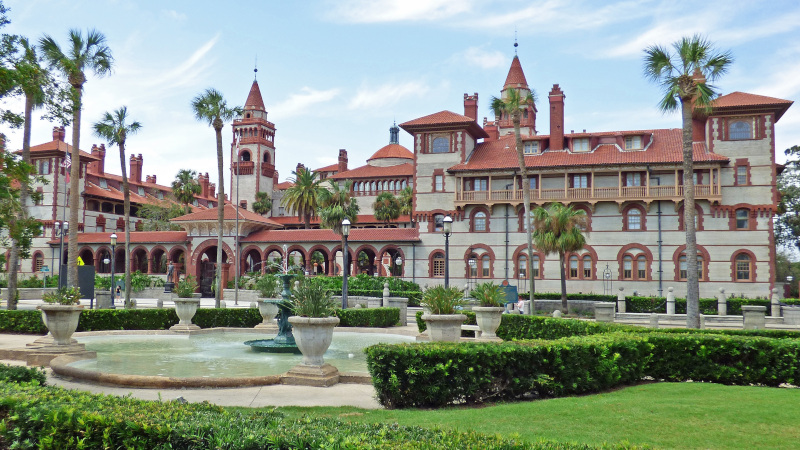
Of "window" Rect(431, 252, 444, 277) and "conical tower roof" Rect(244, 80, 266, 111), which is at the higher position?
"conical tower roof" Rect(244, 80, 266, 111)

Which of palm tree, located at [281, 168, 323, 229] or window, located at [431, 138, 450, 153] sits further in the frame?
palm tree, located at [281, 168, 323, 229]

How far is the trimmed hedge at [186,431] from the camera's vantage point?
16.5ft

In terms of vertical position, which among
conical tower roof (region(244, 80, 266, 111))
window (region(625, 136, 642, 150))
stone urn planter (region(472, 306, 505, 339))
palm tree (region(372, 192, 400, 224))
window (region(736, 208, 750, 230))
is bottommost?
stone urn planter (region(472, 306, 505, 339))

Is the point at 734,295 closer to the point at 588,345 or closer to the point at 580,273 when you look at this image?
the point at 580,273

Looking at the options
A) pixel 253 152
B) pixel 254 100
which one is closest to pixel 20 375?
pixel 253 152

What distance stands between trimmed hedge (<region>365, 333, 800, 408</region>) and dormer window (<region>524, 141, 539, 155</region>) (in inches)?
1404

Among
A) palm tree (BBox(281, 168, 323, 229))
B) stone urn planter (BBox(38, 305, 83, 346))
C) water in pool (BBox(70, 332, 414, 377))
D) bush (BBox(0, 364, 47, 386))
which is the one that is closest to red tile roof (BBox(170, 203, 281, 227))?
palm tree (BBox(281, 168, 323, 229))

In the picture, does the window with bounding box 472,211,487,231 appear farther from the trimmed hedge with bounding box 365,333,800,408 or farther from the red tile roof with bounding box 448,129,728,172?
the trimmed hedge with bounding box 365,333,800,408

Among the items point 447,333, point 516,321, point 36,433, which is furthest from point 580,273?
point 36,433

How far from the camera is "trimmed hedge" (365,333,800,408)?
8891 millimetres

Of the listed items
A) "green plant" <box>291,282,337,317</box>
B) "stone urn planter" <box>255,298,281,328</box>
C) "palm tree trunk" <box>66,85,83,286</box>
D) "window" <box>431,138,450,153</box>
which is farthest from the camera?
"window" <box>431,138,450,153</box>

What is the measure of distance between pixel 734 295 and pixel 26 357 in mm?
39865

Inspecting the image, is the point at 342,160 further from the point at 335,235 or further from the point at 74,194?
the point at 74,194

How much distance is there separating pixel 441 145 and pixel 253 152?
37810 mm
